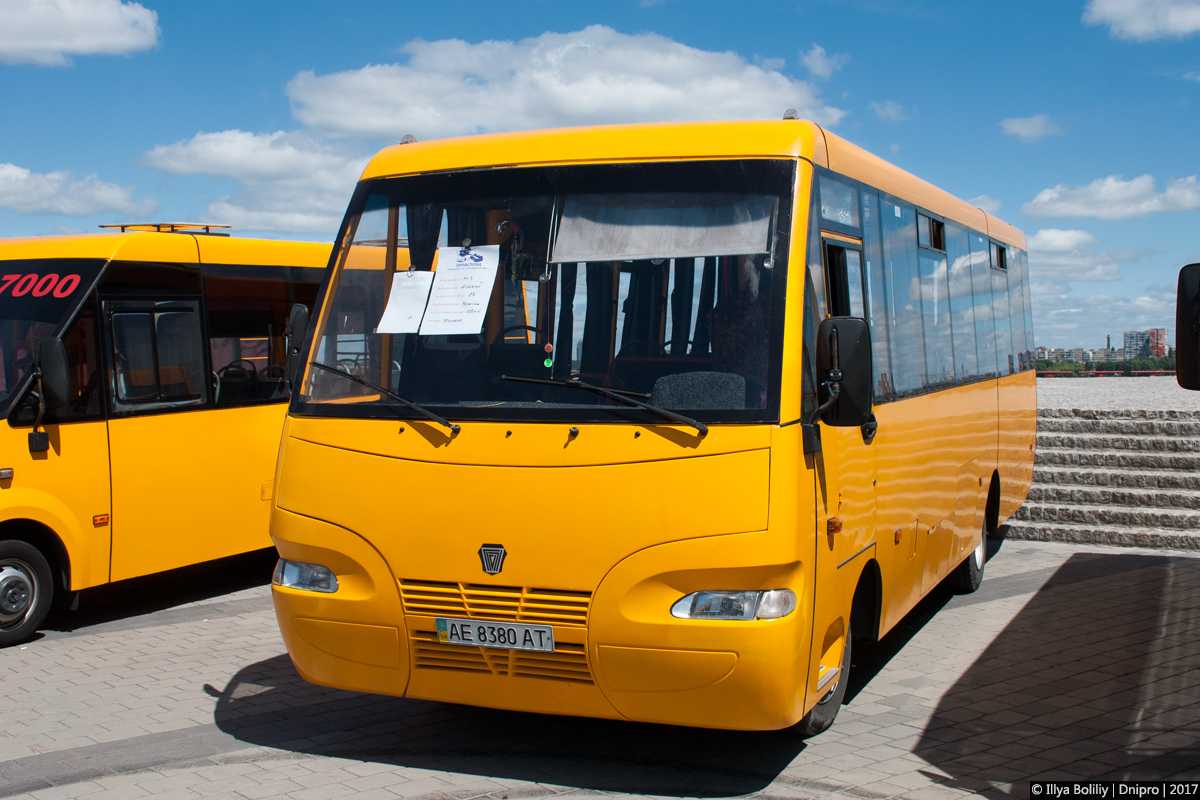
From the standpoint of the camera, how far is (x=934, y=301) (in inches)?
318

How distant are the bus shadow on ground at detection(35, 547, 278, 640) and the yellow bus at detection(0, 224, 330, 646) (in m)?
0.30

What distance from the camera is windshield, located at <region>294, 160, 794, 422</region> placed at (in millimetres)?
4938

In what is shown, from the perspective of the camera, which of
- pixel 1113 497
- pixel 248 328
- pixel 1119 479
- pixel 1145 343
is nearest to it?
pixel 248 328

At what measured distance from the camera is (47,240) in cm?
907

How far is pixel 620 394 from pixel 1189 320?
85.6 inches

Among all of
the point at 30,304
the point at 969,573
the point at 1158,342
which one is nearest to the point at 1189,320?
the point at 969,573

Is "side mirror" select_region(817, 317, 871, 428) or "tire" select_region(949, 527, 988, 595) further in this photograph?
"tire" select_region(949, 527, 988, 595)

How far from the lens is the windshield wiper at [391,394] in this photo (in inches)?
200

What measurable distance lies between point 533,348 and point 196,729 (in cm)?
288

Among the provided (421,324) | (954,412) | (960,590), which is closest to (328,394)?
(421,324)

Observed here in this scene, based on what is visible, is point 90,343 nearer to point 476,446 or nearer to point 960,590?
point 476,446

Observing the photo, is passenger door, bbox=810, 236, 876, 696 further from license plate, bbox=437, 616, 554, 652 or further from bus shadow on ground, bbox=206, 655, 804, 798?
license plate, bbox=437, 616, 554, 652

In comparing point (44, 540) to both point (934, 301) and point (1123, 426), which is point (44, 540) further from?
point (1123, 426)

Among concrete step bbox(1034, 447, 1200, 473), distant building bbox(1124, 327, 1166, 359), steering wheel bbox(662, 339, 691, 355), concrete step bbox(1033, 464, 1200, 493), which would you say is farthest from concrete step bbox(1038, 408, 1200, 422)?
distant building bbox(1124, 327, 1166, 359)
